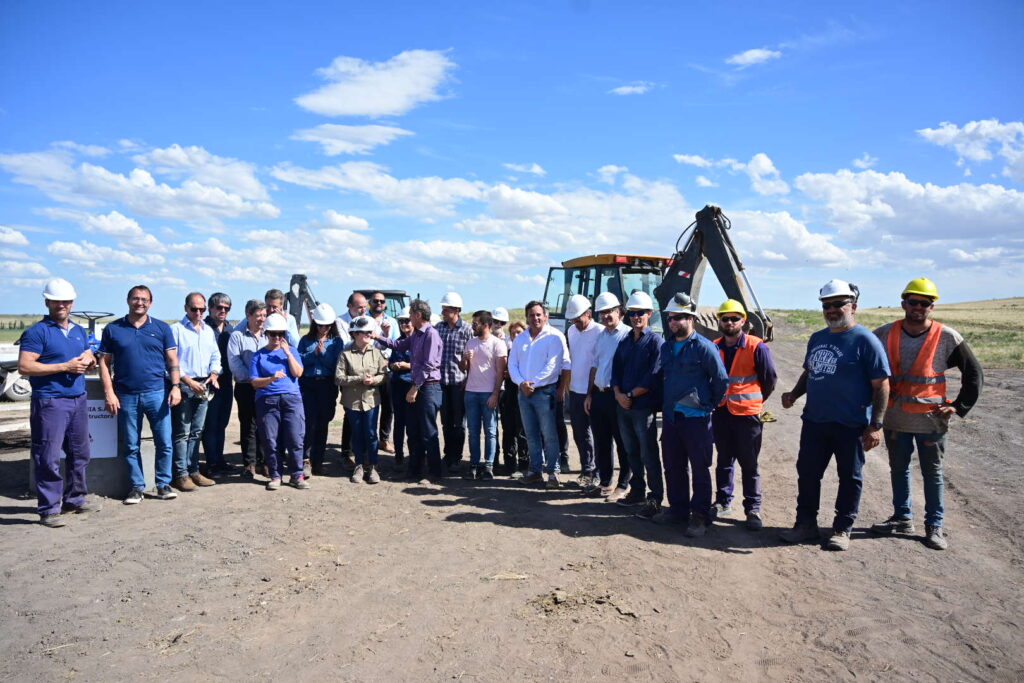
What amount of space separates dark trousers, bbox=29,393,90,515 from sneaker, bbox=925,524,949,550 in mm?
7433

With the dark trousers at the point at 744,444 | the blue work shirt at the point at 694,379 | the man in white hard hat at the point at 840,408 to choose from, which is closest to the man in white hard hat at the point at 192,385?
the blue work shirt at the point at 694,379

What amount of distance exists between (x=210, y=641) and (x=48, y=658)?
0.86 metres

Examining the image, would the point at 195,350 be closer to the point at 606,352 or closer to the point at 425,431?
the point at 425,431

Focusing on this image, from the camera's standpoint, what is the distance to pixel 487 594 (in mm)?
4527

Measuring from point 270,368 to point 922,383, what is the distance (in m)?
6.17

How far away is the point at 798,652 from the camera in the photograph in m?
3.77

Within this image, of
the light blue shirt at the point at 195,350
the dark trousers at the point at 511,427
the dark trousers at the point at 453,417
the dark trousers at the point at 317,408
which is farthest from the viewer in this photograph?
the dark trousers at the point at 511,427

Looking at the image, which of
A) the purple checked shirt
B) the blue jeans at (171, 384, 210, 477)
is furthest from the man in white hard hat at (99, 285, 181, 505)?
the purple checked shirt

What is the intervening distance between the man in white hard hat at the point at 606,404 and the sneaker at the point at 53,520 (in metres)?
4.92

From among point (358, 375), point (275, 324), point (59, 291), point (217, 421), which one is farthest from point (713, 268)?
point (59, 291)

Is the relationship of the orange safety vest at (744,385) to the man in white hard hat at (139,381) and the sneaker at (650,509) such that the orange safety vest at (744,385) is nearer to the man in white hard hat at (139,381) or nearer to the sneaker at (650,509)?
the sneaker at (650,509)

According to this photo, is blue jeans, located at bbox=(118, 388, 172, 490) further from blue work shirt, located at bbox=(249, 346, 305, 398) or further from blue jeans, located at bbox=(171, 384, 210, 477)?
blue work shirt, located at bbox=(249, 346, 305, 398)

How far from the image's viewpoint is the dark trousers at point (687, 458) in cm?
555

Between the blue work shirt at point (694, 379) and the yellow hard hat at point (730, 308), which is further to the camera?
the yellow hard hat at point (730, 308)
